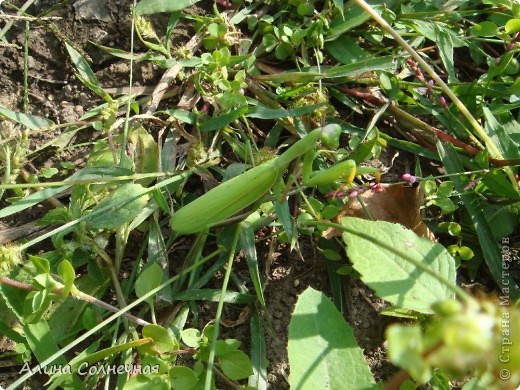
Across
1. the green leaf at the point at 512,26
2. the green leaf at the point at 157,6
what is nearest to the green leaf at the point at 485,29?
the green leaf at the point at 512,26

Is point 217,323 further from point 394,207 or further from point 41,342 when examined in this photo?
point 394,207

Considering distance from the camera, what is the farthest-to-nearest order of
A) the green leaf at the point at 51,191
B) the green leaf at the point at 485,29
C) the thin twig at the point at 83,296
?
the green leaf at the point at 485,29, the green leaf at the point at 51,191, the thin twig at the point at 83,296

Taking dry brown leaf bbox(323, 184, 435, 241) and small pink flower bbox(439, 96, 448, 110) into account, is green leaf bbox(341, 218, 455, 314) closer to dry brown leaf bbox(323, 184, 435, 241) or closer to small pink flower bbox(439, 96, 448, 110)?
dry brown leaf bbox(323, 184, 435, 241)

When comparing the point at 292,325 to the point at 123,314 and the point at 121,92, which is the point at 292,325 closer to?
the point at 123,314

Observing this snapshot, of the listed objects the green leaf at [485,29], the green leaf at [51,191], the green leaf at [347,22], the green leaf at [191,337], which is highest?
the green leaf at [347,22]

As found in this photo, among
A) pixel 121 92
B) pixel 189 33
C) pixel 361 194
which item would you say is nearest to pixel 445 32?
pixel 361 194

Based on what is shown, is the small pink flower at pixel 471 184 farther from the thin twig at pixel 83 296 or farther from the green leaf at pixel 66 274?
the green leaf at pixel 66 274
